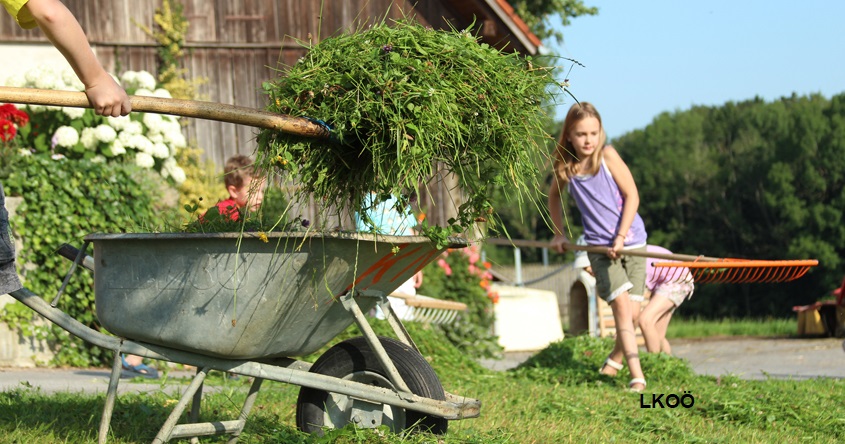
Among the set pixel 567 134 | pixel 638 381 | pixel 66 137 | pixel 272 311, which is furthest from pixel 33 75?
pixel 272 311

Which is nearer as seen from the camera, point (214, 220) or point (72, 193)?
point (214, 220)

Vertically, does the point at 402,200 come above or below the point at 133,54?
below

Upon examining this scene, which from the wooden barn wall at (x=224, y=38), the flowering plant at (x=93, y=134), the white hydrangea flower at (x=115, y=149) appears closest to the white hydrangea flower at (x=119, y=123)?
the flowering plant at (x=93, y=134)

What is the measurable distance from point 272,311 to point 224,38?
906 centimetres

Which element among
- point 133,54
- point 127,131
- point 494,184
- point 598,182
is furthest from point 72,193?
point 133,54

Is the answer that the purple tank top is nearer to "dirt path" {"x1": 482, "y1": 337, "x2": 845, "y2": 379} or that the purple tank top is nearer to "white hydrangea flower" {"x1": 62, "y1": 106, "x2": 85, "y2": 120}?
"dirt path" {"x1": 482, "y1": 337, "x2": 845, "y2": 379}

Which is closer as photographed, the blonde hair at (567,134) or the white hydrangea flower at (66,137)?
the blonde hair at (567,134)

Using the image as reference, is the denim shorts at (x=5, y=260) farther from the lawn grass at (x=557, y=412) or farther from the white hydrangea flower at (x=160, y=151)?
the white hydrangea flower at (x=160, y=151)

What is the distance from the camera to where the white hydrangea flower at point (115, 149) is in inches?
356

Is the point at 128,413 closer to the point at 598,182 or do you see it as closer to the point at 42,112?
the point at 598,182

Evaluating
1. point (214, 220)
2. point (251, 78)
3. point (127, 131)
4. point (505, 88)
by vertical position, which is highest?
point (251, 78)

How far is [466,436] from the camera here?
13.0 feet

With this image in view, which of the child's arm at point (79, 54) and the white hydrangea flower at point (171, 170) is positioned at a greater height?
the white hydrangea flower at point (171, 170)

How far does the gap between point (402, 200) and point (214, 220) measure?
0.72m
